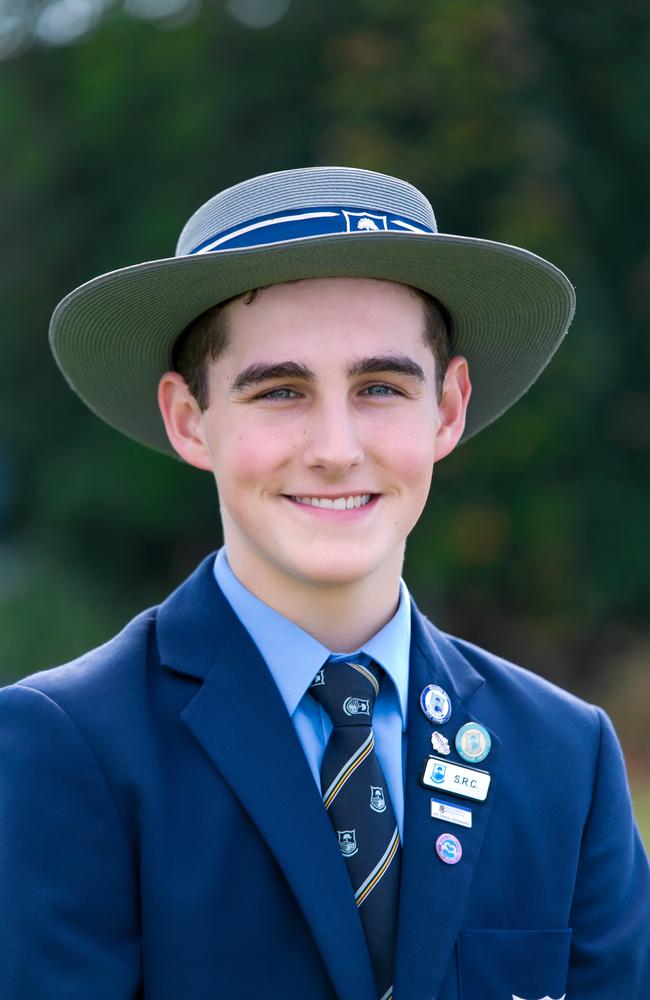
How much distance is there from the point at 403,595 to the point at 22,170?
10.5m

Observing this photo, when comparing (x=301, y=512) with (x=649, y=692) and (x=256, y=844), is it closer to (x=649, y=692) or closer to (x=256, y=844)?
(x=256, y=844)

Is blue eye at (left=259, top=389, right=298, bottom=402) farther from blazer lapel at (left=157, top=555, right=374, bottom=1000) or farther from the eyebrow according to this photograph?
blazer lapel at (left=157, top=555, right=374, bottom=1000)

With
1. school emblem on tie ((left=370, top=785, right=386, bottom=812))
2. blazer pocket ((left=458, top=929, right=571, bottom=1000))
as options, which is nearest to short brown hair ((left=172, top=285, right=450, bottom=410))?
school emblem on tie ((left=370, top=785, right=386, bottom=812))

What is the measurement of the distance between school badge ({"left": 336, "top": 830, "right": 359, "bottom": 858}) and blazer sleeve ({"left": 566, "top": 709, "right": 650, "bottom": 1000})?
470 mm

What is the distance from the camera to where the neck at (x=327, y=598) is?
255cm

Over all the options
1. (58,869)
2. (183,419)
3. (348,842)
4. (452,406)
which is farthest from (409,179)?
(58,869)

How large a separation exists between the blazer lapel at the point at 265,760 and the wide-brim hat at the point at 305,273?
53 centimetres

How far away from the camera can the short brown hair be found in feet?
8.42

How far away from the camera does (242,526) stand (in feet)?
8.31

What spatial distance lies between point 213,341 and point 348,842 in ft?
3.00

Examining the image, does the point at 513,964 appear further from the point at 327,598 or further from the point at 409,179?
the point at 409,179

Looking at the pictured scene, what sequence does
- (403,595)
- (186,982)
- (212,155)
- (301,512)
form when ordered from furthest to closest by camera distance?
(212,155)
(403,595)
(301,512)
(186,982)

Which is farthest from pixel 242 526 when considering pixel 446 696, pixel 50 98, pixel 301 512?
pixel 50 98

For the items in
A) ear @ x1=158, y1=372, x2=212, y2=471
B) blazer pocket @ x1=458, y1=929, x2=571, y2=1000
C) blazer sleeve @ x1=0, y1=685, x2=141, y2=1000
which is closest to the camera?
blazer sleeve @ x1=0, y1=685, x2=141, y2=1000
